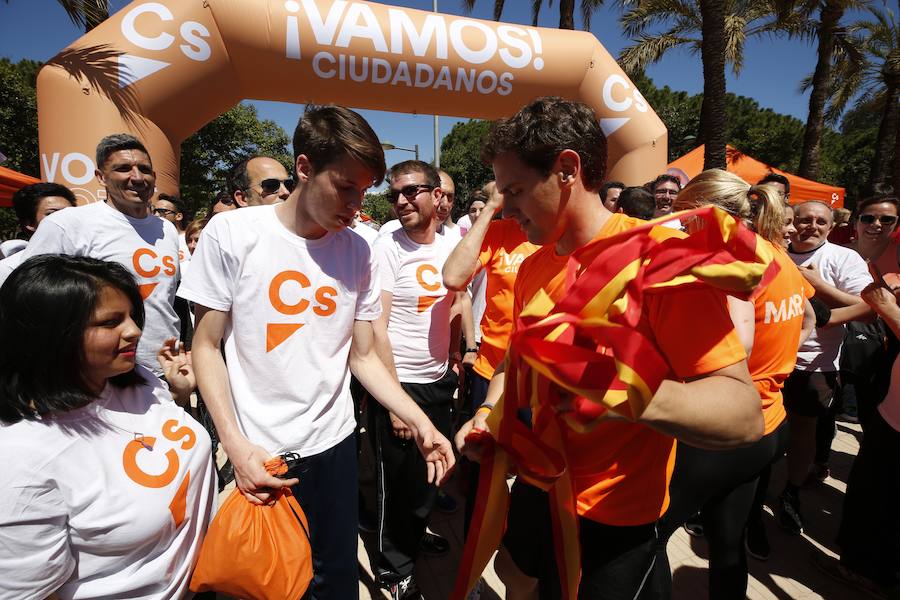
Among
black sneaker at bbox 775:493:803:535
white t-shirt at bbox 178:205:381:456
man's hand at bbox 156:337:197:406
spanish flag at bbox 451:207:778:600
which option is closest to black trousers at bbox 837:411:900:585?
black sneaker at bbox 775:493:803:535

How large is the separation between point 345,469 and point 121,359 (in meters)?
0.93

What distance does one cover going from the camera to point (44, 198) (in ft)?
11.3

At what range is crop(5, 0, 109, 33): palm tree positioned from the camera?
18.7 feet

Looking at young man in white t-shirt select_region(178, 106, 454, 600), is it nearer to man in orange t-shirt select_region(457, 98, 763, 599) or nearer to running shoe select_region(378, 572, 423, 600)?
man in orange t-shirt select_region(457, 98, 763, 599)

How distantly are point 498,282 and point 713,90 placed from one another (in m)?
8.82

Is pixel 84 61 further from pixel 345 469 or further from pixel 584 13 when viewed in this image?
pixel 584 13

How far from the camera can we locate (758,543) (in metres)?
2.85

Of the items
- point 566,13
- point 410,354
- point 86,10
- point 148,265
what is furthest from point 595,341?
point 566,13

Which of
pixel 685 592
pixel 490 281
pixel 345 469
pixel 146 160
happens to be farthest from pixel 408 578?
pixel 146 160

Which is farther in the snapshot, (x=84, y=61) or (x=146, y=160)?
(x=84, y=61)

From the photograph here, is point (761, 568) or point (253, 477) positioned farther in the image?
point (761, 568)

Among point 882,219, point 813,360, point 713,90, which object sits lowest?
point 813,360

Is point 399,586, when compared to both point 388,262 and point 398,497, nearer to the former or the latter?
point 398,497

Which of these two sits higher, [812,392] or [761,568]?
[812,392]
